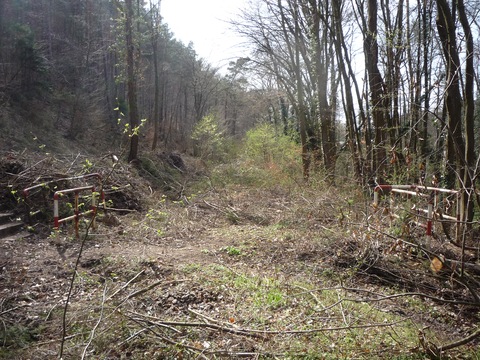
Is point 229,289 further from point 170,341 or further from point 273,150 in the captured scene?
point 273,150

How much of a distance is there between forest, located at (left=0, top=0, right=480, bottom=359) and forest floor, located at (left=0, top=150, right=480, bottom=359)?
0.09ft

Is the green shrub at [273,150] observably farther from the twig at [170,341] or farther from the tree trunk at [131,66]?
the twig at [170,341]

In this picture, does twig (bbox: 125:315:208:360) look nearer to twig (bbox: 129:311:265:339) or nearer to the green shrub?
twig (bbox: 129:311:265:339)

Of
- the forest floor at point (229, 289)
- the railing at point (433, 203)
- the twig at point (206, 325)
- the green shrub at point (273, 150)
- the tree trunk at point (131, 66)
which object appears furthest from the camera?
the green shrub at point (273, 150)

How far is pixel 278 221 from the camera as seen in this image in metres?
9.56

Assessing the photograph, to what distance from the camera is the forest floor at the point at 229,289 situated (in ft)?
12.7

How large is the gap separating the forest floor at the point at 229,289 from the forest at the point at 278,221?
0.09 ft

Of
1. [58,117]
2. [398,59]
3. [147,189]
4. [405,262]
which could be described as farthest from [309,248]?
[58,117]

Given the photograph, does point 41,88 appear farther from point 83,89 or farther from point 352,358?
point 352,358

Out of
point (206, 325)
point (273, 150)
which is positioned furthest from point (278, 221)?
point (273, 150)

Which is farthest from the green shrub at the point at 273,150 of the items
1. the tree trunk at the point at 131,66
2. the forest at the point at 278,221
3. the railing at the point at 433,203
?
the railing at the point at 433,203

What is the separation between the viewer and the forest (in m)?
4.03

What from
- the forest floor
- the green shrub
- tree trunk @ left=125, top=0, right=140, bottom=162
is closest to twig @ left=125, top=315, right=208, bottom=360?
the forest floor

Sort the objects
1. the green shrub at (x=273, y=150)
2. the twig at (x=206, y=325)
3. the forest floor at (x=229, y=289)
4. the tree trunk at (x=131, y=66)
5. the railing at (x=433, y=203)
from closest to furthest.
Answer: the forest floor at (x=229, y=289), the twig at (x=206, y=325), the railing at (x=433, y=203), the tree trunk at (x=131, y=66), the green shrub at (x=273, y=150)
